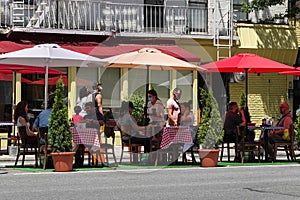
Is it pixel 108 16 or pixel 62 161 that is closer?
pixel 62 161

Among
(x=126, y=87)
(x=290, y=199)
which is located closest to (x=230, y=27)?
(x=126, y=87)

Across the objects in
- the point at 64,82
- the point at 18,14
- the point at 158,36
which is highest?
the point at 18,14

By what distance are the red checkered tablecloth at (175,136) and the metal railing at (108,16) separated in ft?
27.9

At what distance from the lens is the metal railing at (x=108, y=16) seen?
25.1 meters

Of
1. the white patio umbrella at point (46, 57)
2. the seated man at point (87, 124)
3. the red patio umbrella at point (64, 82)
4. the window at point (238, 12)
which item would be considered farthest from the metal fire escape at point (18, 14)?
the window at point (238, 12)

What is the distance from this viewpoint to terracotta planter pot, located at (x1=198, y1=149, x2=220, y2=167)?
57.4ft

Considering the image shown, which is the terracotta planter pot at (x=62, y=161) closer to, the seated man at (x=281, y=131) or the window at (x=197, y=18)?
the seated man at (x=281, y=131)

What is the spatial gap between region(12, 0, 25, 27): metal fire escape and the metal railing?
0.10 meters

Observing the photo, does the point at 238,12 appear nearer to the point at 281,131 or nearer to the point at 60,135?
the point at 281,131

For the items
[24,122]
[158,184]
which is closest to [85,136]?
[24,122]

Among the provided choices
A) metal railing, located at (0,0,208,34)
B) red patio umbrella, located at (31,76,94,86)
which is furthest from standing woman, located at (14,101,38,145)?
metal railing, located at (0,0,208,34)

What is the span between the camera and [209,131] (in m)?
17.4

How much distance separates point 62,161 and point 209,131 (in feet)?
11.2

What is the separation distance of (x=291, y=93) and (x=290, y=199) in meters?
18.2
